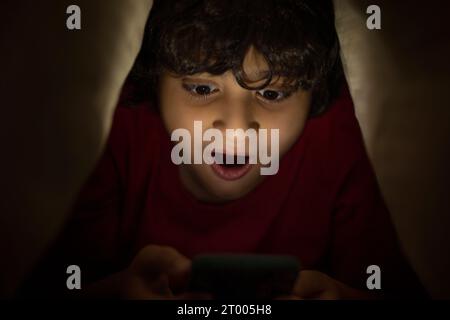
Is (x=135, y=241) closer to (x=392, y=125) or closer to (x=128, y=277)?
(x=128, y=277)

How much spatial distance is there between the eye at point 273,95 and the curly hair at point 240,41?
1.0 inches

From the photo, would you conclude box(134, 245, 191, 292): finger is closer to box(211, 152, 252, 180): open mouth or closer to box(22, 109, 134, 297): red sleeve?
box(22, 109, 134, 297): red sleeve

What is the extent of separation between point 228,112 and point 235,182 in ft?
0.59

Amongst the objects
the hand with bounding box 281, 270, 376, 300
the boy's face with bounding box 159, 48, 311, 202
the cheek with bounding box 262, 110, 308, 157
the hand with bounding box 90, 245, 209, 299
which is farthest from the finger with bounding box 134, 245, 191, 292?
the cheek with bounding box 262, 110, 308, 157

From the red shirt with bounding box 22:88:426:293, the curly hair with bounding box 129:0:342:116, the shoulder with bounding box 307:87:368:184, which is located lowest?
the red shirt with bounding box 22:88:426:293

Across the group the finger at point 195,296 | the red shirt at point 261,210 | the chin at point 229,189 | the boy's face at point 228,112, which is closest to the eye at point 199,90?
the boy's face at point 228,112

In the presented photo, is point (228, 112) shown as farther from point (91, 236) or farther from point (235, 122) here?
point (91, 236)

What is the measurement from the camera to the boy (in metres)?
1.39

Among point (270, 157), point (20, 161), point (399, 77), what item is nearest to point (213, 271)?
point (270, 157)

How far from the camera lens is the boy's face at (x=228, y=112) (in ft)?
4.56

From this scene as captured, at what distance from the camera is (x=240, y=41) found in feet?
4.51

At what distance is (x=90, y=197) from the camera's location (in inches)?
55.7
